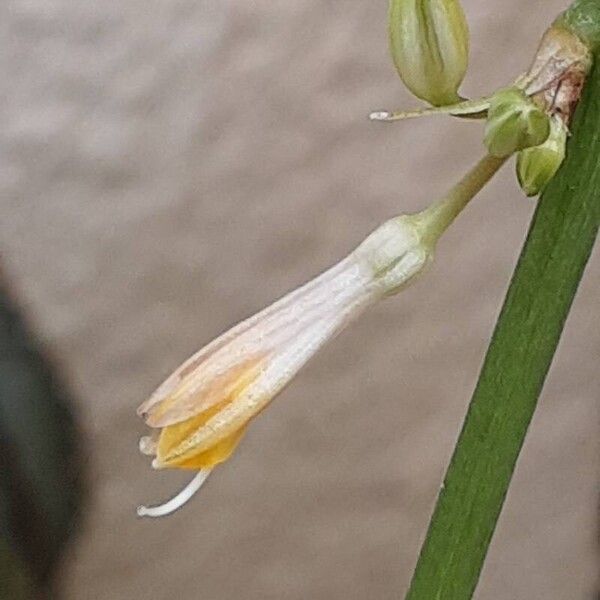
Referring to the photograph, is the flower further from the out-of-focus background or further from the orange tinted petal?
the out-of-focus background

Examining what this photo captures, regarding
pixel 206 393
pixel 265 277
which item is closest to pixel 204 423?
pixel 206 393

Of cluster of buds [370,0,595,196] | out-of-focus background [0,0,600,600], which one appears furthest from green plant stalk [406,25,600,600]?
out-of-focus background [0,0,600,600]

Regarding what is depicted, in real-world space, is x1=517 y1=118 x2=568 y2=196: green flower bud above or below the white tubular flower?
above

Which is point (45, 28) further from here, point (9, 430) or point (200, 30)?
point (9, 430)

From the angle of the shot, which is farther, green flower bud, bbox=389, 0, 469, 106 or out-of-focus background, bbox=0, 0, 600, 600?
out-of-focus background, bbox=0, 0, 600, 600

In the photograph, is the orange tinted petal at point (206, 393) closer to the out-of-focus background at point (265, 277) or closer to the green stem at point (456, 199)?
the green stem at point (456, 199)

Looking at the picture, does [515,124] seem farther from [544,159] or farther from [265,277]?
[265,277]

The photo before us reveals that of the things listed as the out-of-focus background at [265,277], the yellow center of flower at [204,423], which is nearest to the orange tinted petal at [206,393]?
the yellow center of flower at [204,423]

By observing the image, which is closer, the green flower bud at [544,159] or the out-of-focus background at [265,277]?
the green flower bud at [544,159]
